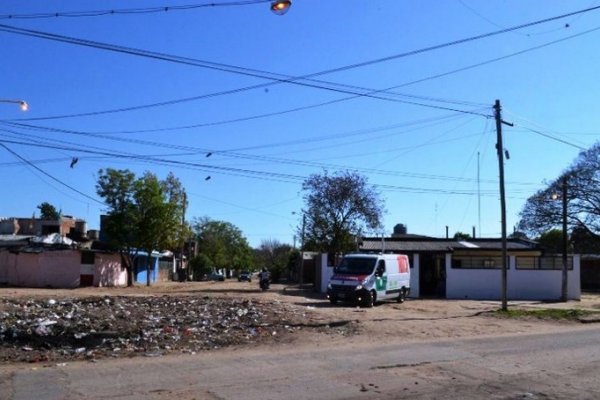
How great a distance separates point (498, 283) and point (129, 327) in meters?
27.8

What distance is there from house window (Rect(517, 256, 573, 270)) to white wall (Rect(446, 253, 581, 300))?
33 cm

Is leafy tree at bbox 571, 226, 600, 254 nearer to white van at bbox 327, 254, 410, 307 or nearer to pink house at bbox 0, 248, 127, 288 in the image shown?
white van at bbox 327, 254, 410, 307

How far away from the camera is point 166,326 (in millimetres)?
17516

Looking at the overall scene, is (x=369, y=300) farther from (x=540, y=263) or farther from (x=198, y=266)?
(x=198, y=266)

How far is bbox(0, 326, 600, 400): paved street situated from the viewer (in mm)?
9641

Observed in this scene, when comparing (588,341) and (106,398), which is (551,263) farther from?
(106,398)

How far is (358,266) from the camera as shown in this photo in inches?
1169

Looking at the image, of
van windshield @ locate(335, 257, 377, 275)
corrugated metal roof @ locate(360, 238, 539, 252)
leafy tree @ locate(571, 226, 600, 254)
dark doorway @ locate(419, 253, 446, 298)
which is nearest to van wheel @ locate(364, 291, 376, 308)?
van windshield @ locate(335, 257, 377, 275)

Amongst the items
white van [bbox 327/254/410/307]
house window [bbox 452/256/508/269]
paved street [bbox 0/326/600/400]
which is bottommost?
paved street [bbox 0/326/600/400]

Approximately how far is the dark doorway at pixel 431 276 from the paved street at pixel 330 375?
26.4 m

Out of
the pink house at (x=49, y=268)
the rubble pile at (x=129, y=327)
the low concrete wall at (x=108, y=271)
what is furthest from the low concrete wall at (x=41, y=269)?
the rubble pile at (x=129, y=327)

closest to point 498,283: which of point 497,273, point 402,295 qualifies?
point 497,273

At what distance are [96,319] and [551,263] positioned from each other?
30148mm

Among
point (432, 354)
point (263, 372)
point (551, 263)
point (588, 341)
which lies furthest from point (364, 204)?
point (263, 372)
